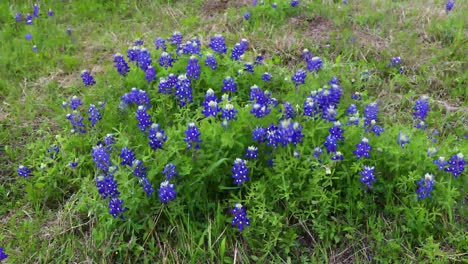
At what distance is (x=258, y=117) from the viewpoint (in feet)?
10.4

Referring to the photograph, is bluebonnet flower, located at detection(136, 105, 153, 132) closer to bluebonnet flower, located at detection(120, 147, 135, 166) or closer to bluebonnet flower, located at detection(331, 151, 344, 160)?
bluebonnet flower, located at detection(120, 147, 135, 166)

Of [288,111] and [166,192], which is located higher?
[288,111]

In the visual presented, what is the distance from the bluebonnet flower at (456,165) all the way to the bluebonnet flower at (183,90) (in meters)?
1.92

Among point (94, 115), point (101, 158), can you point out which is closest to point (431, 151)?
point (101, 158)

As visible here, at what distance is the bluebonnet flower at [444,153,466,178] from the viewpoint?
9.66ft

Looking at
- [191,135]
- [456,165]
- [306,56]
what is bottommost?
[306,56]

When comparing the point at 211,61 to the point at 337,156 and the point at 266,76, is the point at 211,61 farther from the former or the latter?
the point at 337,156

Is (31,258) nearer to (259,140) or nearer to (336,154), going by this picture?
(259,140)

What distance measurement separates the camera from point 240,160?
9.67ft

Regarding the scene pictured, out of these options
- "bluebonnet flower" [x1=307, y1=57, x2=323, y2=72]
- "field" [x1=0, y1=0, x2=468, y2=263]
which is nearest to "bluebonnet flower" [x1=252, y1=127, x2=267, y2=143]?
"field" [x1=0, y1=0, x2=468, y2=263]

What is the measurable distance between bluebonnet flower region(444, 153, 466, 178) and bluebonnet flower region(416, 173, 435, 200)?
15cm

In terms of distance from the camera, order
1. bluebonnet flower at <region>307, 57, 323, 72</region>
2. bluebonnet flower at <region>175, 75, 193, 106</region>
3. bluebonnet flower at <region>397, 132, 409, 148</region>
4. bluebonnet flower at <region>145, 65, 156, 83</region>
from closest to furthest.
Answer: bluebonnet flower at <region>397, 132, 409, 148</region> < bluebonnet flower at <region>175, 75, 193, 106</region> < bluebonnet flower at <region>145, 65, 156, 83</region> < bluebonnet flower at <region>307, 57, 323, 72</region>

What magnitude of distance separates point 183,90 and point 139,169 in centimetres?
89

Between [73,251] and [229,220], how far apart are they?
1.07 m
